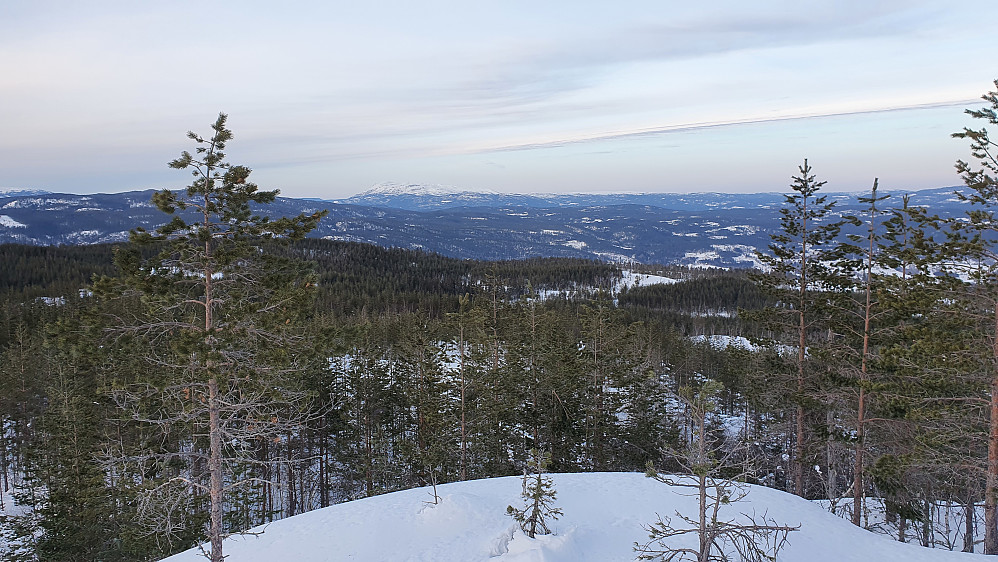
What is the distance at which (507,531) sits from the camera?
12273mm

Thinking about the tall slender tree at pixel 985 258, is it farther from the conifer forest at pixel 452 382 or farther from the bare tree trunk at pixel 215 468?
the bare tree trunk at pixel 215 468

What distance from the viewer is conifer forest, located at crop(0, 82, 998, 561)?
9.22m

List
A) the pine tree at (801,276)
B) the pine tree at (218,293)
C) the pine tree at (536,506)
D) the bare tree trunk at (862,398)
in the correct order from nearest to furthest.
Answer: the pine tree at (218,293) < the pine tree at (536,506) < the bare tree trunk at (862,398) < the pine tree at (801,276)

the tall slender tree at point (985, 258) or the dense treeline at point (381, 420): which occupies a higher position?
the tall slender tree at point (985, 258)

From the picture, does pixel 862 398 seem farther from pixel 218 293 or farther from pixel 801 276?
pixel 218 293

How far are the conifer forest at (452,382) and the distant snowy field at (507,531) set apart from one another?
1778mm

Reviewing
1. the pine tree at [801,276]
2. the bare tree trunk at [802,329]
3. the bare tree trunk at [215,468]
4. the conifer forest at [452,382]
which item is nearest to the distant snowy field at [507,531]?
the conifer forest at [452,382]

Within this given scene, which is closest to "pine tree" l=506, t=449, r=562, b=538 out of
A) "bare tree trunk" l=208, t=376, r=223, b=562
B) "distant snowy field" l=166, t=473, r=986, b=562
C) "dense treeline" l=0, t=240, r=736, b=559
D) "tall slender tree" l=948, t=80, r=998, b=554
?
"distant snowy field" l=166, t=473, r=986, b=562

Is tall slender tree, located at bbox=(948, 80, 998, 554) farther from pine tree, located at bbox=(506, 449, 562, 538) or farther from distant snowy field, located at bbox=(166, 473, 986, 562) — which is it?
pine tree, located at bbox=(506, 449, 562, 538)

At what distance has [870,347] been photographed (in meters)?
17.4

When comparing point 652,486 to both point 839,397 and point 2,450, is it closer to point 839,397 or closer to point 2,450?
point 839,397

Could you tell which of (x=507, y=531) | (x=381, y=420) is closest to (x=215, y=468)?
(x=507, y=531)

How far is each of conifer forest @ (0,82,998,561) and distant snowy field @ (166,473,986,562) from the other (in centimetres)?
178

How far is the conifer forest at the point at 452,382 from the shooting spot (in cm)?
922
